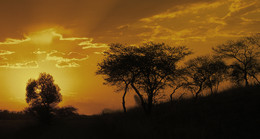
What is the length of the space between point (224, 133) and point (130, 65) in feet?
66.5

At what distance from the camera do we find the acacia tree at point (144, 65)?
38719 mm

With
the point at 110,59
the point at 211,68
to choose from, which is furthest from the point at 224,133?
the point at 211,68

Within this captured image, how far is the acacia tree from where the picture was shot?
38.7 m

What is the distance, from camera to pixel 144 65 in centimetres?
3859

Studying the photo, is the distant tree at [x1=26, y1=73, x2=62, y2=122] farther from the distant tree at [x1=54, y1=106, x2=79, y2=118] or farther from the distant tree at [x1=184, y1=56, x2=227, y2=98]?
the distant tree at [x1=184, y1=56, x2=227, y2=98]

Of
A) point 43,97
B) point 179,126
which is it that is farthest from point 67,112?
Result: point 179,126

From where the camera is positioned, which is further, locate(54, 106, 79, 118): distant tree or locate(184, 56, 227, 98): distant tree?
locate(184, 56, 227, 98): distant tree

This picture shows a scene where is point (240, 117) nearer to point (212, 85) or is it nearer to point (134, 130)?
point (134, 130)

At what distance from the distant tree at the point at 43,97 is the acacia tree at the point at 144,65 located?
10728mm

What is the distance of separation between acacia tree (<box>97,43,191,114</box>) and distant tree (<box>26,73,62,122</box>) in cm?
1073

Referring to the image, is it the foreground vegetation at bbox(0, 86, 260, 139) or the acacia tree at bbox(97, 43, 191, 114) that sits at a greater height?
the acacia tree at bbox(97, 43, 191, 114)

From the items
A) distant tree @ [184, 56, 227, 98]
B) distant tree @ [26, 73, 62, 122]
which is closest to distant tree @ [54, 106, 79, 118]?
distant tree @ [26, 73, 62, 122]

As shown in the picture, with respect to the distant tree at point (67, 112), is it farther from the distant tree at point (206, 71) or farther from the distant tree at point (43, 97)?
the distant tree at point (206, 71)

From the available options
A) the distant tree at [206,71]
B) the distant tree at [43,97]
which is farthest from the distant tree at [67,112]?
the distant tree at [206,71]
